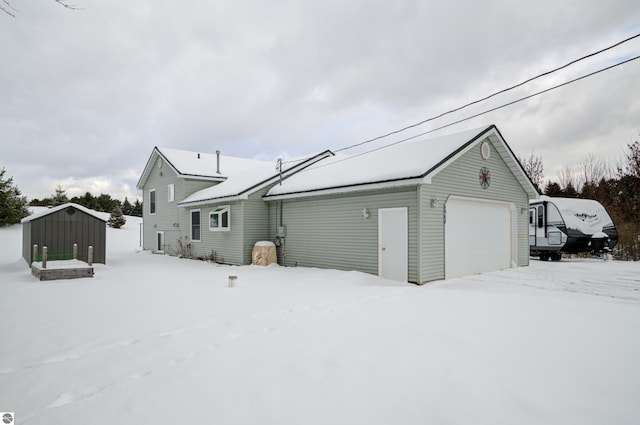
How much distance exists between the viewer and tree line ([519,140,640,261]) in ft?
54.6

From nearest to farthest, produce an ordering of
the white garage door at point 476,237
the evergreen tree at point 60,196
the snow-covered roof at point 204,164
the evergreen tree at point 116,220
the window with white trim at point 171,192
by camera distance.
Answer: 1. the white garage door at point 476,237
2. the snow-covered roof at point 204,164
3. the window with white trim at point 171,192
4. the evergreen tree at point 60,196
5. the evergreen tree at point 116,220

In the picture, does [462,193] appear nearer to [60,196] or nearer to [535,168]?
[535,168]

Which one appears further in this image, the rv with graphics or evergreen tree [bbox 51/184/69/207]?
evergreen tree [bbox 51/184/69/207]

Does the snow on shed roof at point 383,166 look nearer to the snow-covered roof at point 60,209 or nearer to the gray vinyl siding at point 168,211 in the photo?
the gray vinyl siding at point 168,211

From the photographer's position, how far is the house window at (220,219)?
14.4m

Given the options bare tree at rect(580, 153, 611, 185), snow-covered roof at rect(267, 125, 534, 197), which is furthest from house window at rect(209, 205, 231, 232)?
bare tree at rect(580, 153, 611, 185)

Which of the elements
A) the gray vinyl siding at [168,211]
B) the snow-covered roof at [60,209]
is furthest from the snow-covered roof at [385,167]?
the snow-covered roof at [60,209]

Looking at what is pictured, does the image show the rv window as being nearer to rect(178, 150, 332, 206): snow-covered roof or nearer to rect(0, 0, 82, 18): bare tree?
rect(178, 150, 332, 206): snow-covered roof

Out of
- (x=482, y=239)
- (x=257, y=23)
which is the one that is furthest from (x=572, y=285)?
(x=257, y=23)

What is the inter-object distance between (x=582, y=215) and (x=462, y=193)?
27.4 ft

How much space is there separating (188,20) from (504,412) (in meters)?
11.8

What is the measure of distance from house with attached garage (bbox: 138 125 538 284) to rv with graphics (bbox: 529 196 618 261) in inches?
85.2

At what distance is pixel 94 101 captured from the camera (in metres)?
13.3

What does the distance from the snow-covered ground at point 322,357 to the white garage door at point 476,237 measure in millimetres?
2648
